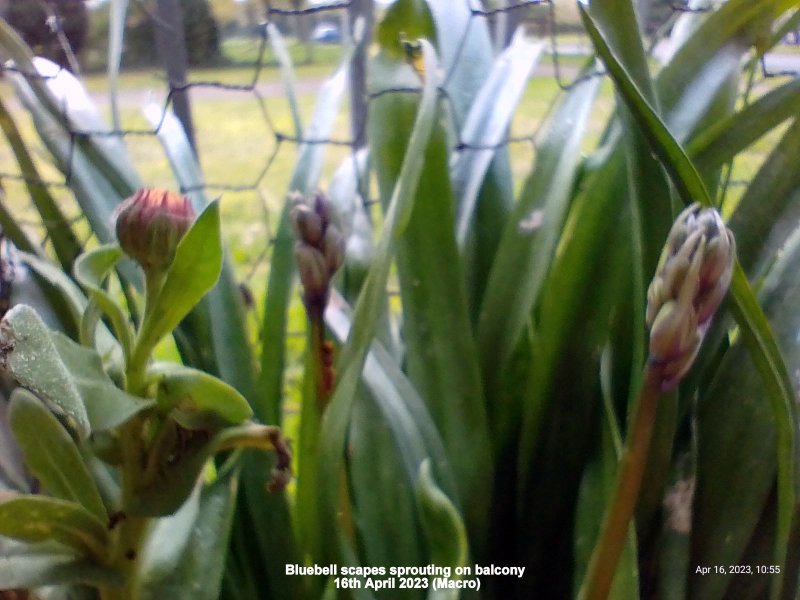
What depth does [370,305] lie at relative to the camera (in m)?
0.24

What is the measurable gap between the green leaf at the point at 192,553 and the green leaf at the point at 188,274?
0.07m

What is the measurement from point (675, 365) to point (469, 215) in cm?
15

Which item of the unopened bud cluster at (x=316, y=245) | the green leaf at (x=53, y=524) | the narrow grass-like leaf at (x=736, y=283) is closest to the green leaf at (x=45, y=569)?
the green leaf at (x=53, y=524)

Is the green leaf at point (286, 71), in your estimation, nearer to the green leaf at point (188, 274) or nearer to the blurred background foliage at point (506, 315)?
the blurred background foliage at point (506, 315)

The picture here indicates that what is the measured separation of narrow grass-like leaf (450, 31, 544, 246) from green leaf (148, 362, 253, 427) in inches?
5.4

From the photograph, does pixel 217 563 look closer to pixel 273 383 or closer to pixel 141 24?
pixel 273 383

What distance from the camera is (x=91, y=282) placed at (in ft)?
0.64

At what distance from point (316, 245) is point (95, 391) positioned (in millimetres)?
83

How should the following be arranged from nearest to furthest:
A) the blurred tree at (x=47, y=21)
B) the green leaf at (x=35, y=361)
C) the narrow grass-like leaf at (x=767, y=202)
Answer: the green leaf at (x=35, y=361)
the narrow grass-like leaf at (x=767, y=202)
the blurred tree at (x=47, y=21)

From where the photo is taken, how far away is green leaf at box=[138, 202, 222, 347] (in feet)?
0.59

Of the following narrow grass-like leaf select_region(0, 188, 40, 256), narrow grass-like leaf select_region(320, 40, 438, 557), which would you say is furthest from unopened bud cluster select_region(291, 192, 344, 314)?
narrow grass-like leaf select_region(0, 188, 40, 256)

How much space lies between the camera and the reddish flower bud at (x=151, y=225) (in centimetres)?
19

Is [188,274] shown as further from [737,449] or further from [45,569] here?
[737,449]
